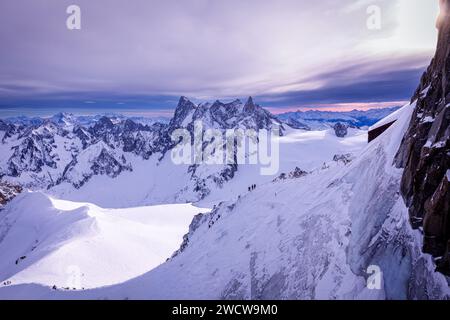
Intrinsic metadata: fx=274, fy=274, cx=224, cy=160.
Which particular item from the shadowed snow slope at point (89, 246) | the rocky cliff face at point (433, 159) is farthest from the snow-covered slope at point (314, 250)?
the shadowed snow slope at point (89, 246)

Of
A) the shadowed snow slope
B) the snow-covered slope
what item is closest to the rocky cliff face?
the snow-covered slope

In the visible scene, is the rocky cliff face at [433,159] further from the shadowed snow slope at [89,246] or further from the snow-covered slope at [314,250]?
the shadowed snow slope at [89,246]

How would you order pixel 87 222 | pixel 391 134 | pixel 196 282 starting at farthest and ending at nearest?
pixel 87 222
pixel 196 282
pixel 391 134

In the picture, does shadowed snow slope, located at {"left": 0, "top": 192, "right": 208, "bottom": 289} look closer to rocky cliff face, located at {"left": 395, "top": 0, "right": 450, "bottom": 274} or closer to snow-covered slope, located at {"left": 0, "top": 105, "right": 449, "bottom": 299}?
snow-covered slope, located at {"left": 0, "top": 105, "right": 449, "bottom": 299}

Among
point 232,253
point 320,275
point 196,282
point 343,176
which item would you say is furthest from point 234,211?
point 320,275

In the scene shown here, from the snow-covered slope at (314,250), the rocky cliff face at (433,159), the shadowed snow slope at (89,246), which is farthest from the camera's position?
the shadowed snow slope at (89,246)
